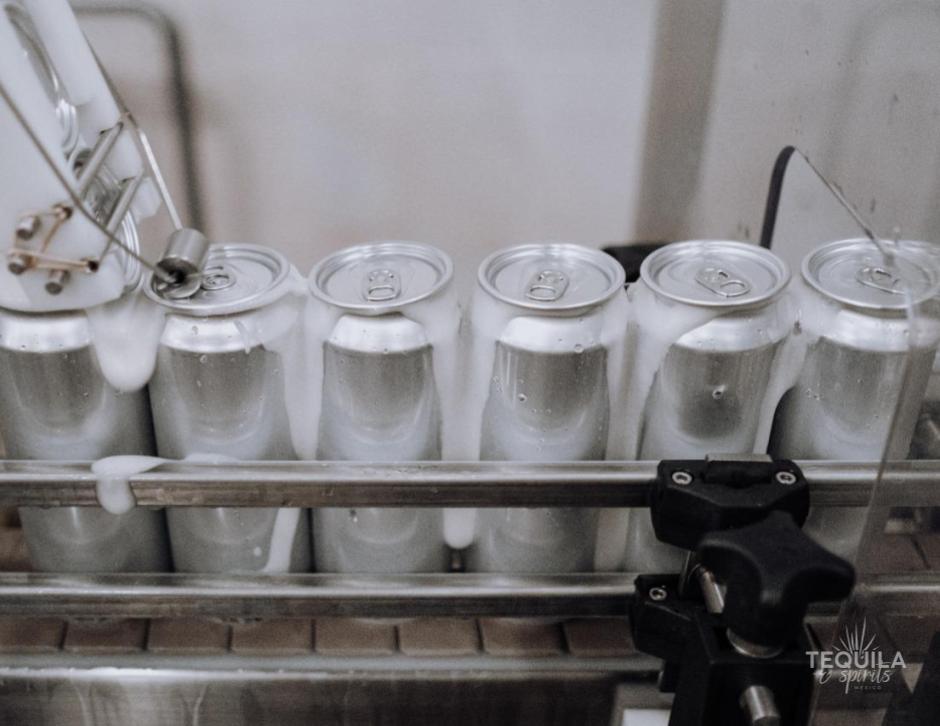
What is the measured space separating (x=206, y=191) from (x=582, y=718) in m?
0.82

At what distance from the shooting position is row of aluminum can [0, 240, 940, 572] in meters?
0.61

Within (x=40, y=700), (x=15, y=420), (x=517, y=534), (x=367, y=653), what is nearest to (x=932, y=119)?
(x=517, y=534)

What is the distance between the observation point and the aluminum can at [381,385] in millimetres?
607

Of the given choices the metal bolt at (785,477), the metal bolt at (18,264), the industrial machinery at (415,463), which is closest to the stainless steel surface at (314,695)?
the industrial machinery at (415,463)

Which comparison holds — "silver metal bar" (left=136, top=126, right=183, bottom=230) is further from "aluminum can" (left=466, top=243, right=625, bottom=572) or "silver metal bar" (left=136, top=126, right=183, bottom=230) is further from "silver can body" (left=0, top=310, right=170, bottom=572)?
"aluminum can" (left=466, top=243, right=625, bottom=572)

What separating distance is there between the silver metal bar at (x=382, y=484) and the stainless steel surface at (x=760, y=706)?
0.49ft

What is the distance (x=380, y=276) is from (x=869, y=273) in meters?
0.37

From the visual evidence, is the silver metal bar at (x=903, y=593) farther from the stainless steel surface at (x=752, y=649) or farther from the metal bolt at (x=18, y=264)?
the metal bolt at (x=18, y=264)

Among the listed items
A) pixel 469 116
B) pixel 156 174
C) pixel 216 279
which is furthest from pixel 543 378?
pixel 469 116

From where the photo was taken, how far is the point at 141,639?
2.31 feet

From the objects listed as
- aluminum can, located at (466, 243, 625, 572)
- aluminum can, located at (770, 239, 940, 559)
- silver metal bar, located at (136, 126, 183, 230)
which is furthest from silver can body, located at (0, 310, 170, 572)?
aluminum can, located at (770, 239, 940, 559)

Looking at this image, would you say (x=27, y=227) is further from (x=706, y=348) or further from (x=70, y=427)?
(x=706, y=348)

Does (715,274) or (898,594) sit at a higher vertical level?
(715,274)

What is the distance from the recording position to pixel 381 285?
0.65m
